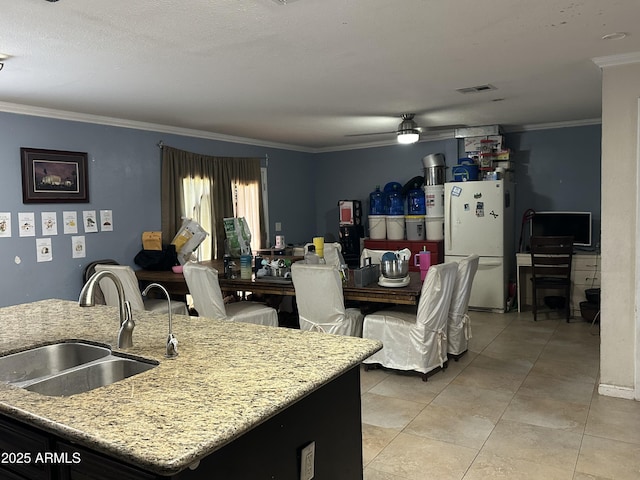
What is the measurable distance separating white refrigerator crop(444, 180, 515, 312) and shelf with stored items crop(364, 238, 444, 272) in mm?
301

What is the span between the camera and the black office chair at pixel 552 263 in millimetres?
5672

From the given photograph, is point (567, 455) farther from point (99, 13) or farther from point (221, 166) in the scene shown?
point (221, 166)

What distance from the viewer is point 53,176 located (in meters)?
4.62

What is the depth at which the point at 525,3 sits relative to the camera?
7.89ft

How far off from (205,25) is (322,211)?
595cm

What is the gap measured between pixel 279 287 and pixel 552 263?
3250mm

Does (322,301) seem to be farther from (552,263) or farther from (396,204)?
(396,204)

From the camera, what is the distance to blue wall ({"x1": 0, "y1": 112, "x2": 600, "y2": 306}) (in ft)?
14.6

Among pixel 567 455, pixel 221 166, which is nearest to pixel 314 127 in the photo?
pixel 221 166

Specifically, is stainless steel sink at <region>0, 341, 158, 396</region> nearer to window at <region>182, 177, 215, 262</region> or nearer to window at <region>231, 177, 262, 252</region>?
window at <region>182, 177, 215, 262</region>

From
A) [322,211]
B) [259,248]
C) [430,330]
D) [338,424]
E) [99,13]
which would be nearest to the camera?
[338,424]

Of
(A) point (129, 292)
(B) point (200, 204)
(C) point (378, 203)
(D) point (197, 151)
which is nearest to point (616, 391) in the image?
(A) point (129, 292)

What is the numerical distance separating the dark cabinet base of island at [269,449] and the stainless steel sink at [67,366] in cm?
23

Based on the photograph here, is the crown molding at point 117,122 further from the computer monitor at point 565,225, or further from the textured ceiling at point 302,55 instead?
the computer monitor at point 565,225
